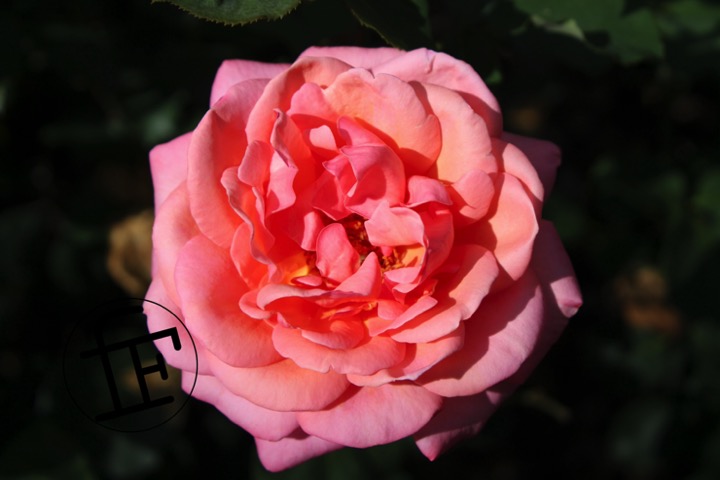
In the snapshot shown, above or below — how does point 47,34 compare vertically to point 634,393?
above

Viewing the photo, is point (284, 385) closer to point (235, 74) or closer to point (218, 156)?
point (218, 156)

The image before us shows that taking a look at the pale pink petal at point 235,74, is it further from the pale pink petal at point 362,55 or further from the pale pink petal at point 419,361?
the pale pink petal at point 419,361

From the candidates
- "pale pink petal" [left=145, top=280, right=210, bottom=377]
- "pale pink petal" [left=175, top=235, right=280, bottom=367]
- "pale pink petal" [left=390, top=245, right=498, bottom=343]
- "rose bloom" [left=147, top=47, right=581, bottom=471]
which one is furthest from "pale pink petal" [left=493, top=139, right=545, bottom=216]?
"pale pink petal" [left=145, top=280, right=210, bottom=377]

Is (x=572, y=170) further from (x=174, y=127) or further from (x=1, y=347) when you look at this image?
(x=1, y=347)

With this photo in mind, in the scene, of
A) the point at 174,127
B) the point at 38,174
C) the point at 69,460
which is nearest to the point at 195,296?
the point at 69,460

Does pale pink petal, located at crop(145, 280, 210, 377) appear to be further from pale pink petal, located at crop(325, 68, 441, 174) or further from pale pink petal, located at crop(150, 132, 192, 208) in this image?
pale pink petal, located at crop(325, 68, 441, 174)

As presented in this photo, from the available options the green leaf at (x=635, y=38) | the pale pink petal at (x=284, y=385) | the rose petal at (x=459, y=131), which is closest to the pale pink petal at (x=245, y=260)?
the pale pink petal at (x=284, y=385)

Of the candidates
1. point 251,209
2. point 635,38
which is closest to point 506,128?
point 635,38
